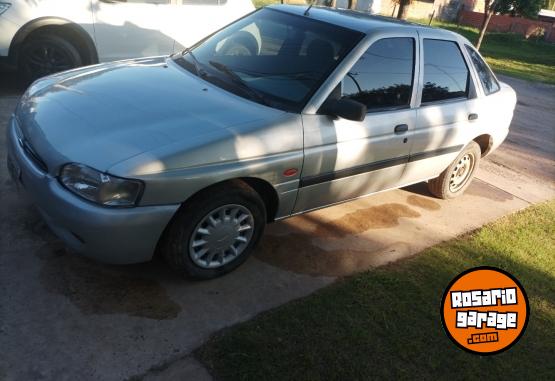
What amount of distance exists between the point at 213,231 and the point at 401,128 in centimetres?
176

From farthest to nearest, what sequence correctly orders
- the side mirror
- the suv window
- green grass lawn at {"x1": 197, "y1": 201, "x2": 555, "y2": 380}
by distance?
the suv window
the side mirror
green grass lawn at {"x1": 197, "y1": 201, "x2": 555, "y2": 380}

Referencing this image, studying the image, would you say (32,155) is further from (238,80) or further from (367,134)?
(367,134)

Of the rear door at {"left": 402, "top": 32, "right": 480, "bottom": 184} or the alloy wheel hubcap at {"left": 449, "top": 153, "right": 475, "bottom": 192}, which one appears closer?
the rear door at {"left": 402, "top": 32, "right": 480, "bottom": 184}

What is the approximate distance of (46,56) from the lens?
6004 millimetres

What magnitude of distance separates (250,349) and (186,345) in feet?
1.18

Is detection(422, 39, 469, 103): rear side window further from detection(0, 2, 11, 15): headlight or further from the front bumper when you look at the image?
detection(0, 2, 11, 15): headlight

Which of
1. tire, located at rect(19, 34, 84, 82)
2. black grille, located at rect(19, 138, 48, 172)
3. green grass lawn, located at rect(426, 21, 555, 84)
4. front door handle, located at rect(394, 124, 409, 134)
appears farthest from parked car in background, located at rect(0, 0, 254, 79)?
green grass lawn, located at rect(426, 21, 555, 84)

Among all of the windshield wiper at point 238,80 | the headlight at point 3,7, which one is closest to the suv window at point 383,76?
the windshield wiper at point 238,80

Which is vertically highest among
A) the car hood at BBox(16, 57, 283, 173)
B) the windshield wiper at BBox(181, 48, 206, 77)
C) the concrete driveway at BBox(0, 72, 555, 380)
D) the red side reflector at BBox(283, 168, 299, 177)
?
the windshield wiper at BBox(181, 48, 206, 77)

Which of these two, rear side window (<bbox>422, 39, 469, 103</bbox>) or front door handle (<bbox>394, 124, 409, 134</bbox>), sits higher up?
rear side window (<bbox>422, 39, 469, 103</bbox>)

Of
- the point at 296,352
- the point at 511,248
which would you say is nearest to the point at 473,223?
the point at 511,248

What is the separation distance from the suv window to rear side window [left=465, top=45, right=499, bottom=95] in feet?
3.42

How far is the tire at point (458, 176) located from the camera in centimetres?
488

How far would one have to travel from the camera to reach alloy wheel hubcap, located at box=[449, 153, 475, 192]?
16.4 ft
